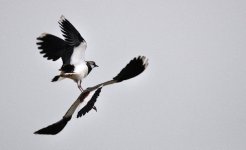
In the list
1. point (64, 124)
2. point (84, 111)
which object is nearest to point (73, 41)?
point (84, 111)

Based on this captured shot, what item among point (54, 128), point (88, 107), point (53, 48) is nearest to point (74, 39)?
point (53, 48)

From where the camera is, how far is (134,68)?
8484mm

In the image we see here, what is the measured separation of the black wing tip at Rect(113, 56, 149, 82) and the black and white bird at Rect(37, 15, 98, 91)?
12.0 ft

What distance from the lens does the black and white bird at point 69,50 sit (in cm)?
1231

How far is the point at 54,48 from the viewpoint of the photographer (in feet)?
41.0

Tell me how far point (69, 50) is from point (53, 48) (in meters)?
0.45

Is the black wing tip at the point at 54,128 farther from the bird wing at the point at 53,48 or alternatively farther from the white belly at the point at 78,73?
the bird wing at the point at 53,48

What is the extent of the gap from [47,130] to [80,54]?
436cm

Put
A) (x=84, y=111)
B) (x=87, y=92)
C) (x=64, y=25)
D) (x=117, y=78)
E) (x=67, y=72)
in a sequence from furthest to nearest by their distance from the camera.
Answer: (x=64, y=25) < (x=67, y=72) < (x=84, y=111) < (x=87, y=92) < (x=117, y=78)

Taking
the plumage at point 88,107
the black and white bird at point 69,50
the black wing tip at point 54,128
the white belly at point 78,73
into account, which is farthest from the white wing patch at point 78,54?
the black wing tip at point 54,128

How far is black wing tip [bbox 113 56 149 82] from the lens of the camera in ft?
27.6

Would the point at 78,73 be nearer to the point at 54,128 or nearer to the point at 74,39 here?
the point at 74,39

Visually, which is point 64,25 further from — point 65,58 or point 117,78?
point 117,78

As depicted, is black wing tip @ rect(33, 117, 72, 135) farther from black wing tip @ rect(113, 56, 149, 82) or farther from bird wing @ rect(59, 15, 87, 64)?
bird wing @ rect(59, 15, 87, 64)
